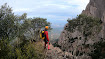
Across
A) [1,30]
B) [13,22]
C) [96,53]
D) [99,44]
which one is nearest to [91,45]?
[99,44]

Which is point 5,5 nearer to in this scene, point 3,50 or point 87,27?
point 3,50

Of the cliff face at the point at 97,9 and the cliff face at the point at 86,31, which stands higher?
the cliff face at the point at 97,9

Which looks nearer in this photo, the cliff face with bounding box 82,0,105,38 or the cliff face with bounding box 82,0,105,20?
the cliff face with bounding box 82,0,105,38

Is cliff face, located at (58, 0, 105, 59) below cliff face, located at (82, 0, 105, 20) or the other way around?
below

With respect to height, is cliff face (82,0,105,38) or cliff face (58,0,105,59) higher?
cliff face (82,0,105,38)

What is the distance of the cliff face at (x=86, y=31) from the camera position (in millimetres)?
29016

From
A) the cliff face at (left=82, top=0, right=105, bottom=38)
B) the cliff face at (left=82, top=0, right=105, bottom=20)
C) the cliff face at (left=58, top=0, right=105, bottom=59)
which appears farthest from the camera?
the cliff face at (left=82, top=0, right=105, bottom=20)

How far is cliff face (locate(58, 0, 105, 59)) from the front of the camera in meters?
29.0

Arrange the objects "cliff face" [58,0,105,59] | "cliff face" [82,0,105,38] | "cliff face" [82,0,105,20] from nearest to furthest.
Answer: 1. "cliff face" [58,0,105,59]
2. "cliff face" [82,0,105,38]
3. "cliff face" [82,0,105,20]

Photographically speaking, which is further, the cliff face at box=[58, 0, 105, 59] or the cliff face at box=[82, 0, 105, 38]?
the cliff face at box=[82, 0, 105, 38]

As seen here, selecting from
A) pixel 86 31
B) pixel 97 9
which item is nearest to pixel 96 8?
pixel 97 9

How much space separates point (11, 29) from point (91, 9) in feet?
101

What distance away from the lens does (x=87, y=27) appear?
28.9 metres

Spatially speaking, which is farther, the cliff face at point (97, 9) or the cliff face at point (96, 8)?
the cliff face at point (96, 8)
